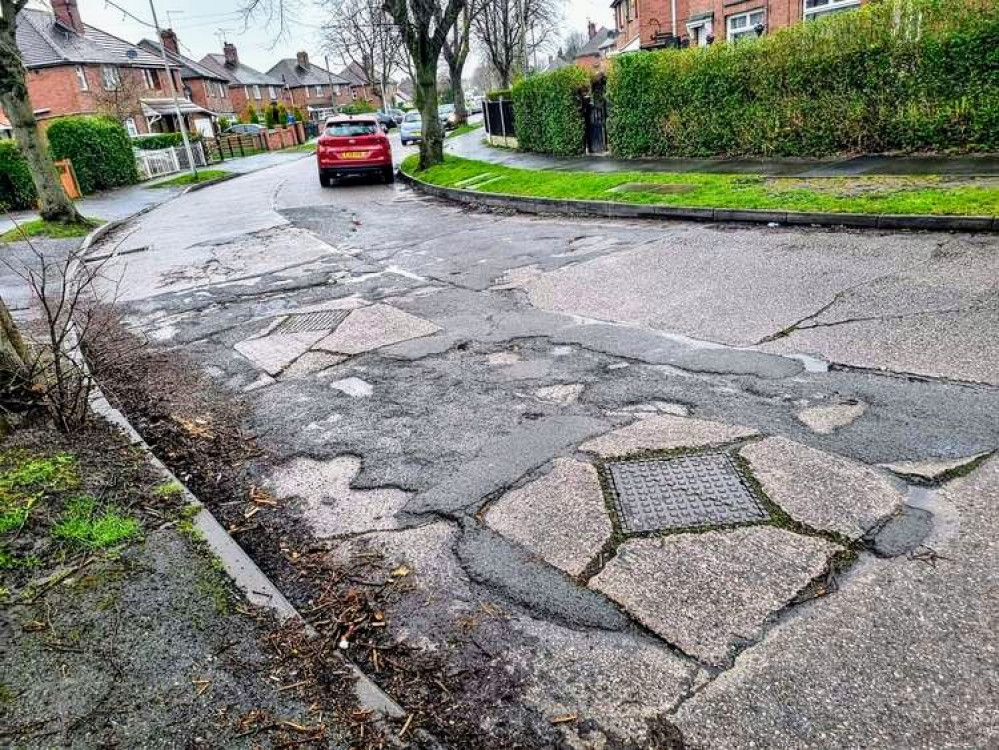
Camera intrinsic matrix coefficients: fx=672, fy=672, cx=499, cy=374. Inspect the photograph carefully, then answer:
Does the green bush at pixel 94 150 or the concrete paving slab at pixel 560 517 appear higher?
the green bush at pixel 94 150

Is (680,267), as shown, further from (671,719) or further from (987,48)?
(987,48)

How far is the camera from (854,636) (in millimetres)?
2328

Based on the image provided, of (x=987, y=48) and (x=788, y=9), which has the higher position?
(x=788, y=9)

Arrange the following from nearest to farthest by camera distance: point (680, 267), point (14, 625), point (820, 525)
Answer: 1. point (14, 625)
2. point (820, 525)
3. point (680, 267)

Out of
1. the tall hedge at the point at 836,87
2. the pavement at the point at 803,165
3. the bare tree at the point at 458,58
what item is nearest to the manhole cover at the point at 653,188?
the pavement at the point at 803,165

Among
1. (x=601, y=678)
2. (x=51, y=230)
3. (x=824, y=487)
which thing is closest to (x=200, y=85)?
(x=51, y=230)

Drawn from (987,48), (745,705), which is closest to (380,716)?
(745,705)

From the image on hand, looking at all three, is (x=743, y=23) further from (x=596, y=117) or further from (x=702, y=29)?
(x=596, y=117)

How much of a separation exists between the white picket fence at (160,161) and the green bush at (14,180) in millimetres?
6421

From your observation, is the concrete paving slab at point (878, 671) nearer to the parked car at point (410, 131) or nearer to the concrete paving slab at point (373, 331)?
the concrete paving slab at point (373, 331)

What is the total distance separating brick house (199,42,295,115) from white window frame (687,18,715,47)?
57.1 m

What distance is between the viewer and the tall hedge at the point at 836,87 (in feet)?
35.1

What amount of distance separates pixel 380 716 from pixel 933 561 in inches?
85.2

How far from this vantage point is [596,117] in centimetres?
1777
